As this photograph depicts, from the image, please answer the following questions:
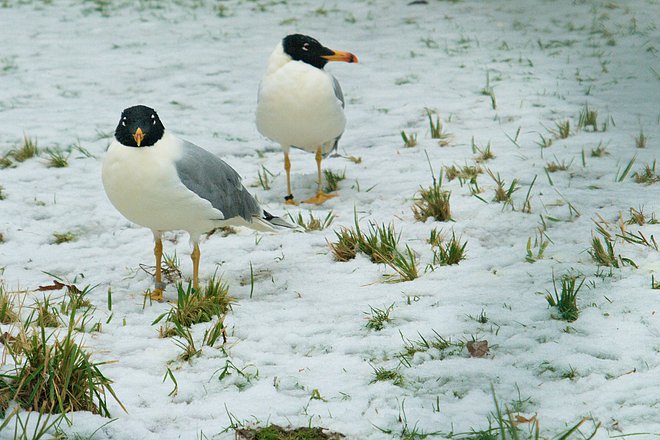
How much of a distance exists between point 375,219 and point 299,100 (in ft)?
4.03

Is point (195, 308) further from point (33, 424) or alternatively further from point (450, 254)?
point (450, 254)

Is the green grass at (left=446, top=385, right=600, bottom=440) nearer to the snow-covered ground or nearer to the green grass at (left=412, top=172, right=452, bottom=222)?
the snow-covered ground

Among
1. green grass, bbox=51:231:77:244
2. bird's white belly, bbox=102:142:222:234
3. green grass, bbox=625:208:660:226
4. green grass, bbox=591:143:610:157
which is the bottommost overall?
green grass, bbox=51:231:77:244

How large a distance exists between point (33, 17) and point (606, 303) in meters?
10.6

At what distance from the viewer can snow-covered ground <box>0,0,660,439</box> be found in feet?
10.9

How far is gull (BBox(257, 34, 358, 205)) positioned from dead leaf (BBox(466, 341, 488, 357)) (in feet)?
9.58

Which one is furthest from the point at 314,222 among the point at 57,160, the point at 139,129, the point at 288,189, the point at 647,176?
the point at 57,160

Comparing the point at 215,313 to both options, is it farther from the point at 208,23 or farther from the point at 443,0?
the point at 443,0

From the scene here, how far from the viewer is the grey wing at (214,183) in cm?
450

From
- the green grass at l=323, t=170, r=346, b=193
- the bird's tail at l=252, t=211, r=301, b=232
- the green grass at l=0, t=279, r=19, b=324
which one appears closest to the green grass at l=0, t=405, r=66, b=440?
the green grass at l=0, t=279, r=19, b=324

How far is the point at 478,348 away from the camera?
3.60 metres

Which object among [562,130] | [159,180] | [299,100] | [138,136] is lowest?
[562,130]

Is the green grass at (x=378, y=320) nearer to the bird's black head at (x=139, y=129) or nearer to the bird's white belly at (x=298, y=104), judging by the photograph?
the bird's black head at (x=139, y=129)

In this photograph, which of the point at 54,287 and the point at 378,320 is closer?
the point at 378,320
